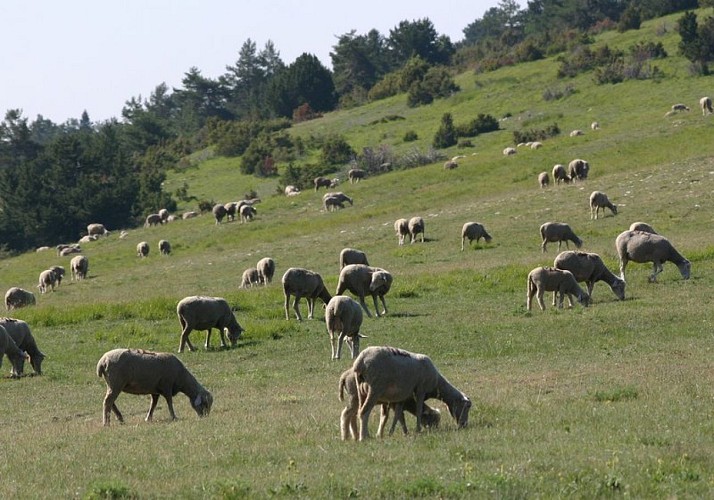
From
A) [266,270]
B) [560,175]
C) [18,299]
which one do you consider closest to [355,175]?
[560,175]

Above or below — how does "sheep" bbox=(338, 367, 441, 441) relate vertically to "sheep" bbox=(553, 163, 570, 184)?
above

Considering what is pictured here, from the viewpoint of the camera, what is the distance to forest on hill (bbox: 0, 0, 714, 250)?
3772 inches

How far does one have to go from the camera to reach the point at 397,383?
52.4 feet

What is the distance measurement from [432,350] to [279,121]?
318ft

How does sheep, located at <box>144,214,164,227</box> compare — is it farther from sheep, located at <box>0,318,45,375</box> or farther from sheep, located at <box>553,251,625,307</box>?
sheep, located at <box>0,318,45,375</box>

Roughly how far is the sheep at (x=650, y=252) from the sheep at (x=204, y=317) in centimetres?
1227

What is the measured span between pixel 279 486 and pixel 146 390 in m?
8.13

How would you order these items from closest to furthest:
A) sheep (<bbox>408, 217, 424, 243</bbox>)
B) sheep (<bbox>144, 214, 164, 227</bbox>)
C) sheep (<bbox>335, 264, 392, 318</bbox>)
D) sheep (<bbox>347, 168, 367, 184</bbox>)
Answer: sheep (<bbox>335, 264, 392, 318</bbox>) < sheep (<bbox>408, 217, 424, 243</bbox>) < sheep (<bbox>347, 168, 367, 184</bbox>) < sheep (<bbox>144, 214, 164, 227</bbox>)

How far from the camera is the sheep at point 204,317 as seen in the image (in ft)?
101

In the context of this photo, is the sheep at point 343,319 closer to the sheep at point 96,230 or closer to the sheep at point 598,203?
the sheep at point 598,203

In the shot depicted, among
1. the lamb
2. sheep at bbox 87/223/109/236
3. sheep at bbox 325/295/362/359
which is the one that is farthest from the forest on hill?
the lamb

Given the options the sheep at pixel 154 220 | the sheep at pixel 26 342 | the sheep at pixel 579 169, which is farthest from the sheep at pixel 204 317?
the sheep at pixel 154 220

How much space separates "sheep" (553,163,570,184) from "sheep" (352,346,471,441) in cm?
4815

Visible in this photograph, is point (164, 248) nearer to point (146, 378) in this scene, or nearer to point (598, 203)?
point (598, 203)
